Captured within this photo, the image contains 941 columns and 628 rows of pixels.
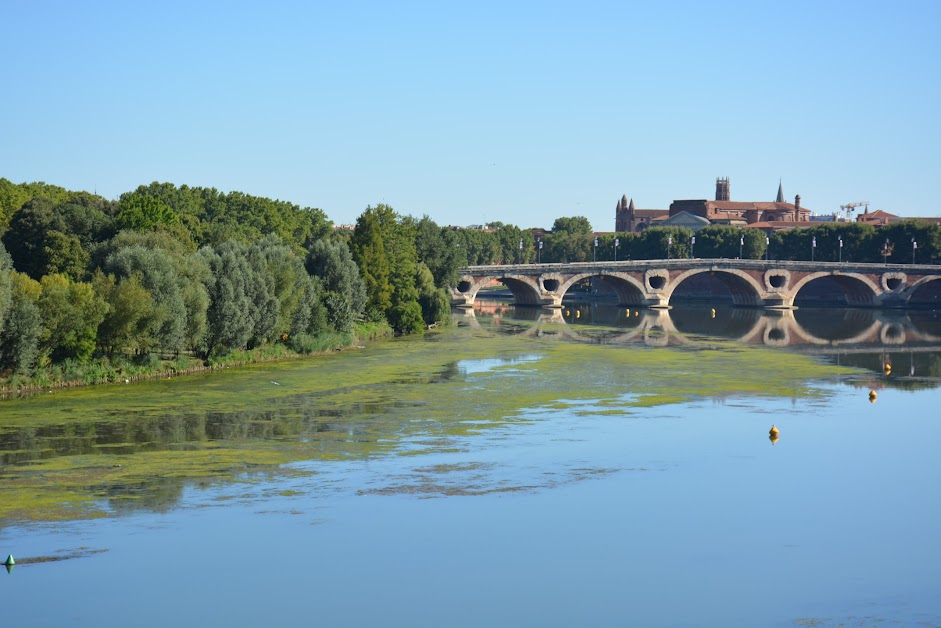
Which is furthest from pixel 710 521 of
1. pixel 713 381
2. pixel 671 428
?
pixel 713 381

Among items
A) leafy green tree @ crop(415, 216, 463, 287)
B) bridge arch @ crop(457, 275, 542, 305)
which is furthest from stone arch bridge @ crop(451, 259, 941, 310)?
leafy green tree @ crop(415, 216, 463, 287)

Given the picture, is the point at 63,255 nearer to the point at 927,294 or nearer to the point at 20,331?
the point at 20,331

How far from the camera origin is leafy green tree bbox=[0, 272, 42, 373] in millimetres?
50938

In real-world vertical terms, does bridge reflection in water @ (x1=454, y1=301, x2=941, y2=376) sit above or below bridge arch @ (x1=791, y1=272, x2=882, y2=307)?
below

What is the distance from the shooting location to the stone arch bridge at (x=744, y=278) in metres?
134

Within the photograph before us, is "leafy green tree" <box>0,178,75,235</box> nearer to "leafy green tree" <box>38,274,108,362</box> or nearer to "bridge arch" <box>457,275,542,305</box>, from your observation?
"leafy green tree" <box>38,274,108,362</box>

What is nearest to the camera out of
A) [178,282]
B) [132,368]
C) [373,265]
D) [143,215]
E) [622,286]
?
[132,368]

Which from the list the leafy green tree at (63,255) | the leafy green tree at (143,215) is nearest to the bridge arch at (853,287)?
the leafy green tree at (143,215)

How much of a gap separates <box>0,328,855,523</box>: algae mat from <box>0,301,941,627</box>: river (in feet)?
0.64

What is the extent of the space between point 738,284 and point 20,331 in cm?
10777

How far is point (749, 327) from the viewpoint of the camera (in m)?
110

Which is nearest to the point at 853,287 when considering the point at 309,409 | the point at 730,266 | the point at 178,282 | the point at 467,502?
the point at 730,266

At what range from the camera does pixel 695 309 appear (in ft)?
460

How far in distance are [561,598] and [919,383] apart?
44974 millimetres
